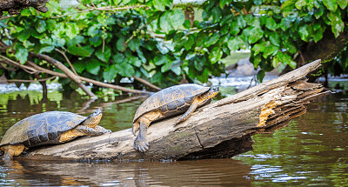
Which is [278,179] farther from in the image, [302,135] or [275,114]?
[302,135]

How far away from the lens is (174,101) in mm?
3389

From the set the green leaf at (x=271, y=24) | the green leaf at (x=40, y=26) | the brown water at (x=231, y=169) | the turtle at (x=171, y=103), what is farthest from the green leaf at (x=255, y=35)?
the green leaf at (x=40, y=26)

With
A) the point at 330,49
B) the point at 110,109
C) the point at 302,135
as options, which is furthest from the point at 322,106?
the point at 110,109

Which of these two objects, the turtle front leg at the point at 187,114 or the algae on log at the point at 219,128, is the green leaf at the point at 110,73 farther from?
the turtle front leg at the point at 187,114

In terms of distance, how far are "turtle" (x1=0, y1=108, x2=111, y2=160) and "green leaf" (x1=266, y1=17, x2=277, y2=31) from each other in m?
4.27

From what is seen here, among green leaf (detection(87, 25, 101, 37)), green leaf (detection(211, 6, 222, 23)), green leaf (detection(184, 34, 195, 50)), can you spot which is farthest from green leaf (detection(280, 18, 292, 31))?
green leaf (detection(87, 25, 101, 37))

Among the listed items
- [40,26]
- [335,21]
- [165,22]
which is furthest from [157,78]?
[335,21]

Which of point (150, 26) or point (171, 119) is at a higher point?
point (150, 26)

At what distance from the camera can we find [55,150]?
3537 millimetres

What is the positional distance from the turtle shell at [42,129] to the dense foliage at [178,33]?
3592 mm

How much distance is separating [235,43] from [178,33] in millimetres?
1474

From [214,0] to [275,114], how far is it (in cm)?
466

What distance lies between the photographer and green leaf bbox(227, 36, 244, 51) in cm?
685

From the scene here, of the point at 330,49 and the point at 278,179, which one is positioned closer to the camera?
the point at 278,179
